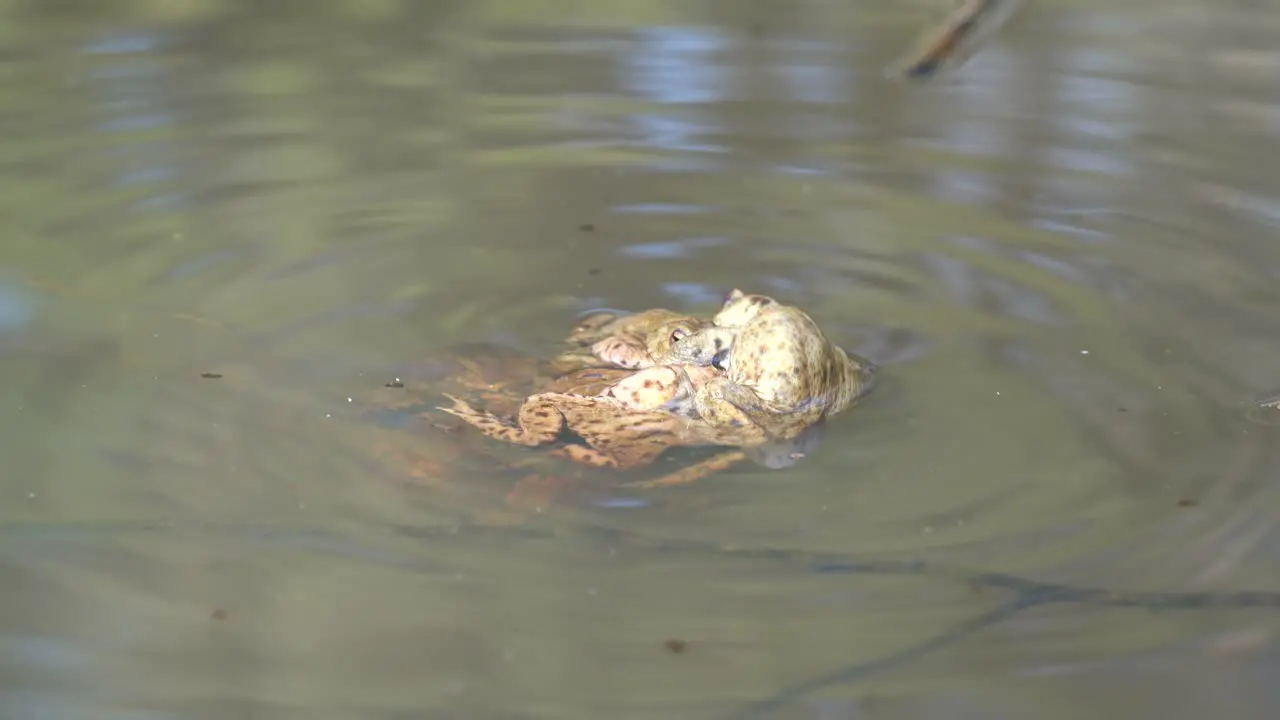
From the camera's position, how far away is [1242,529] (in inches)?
134

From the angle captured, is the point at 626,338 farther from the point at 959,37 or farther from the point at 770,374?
the point at 959,37

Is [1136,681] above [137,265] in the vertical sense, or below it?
below

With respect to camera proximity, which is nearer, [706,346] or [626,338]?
[706,346]

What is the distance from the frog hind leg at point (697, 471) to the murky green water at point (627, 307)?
54 millimetres

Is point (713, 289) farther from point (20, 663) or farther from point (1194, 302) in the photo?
point (20, 663)

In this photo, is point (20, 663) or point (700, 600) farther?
point (700, 600)

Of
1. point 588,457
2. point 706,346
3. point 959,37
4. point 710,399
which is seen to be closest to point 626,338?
point 706,346

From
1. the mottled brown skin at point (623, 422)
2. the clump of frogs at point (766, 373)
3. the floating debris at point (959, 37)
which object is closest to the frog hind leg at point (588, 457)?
the mottled brown skin at point (623, 422)

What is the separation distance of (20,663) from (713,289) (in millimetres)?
2583

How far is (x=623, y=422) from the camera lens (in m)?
3.75

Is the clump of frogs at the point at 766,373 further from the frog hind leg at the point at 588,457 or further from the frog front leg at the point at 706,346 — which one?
the frog hind leg at the point at 588,457

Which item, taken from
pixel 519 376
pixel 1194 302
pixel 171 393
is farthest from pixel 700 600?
pixel 1194 302

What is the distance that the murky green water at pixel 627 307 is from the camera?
304 centimetres

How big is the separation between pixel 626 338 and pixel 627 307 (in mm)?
444
